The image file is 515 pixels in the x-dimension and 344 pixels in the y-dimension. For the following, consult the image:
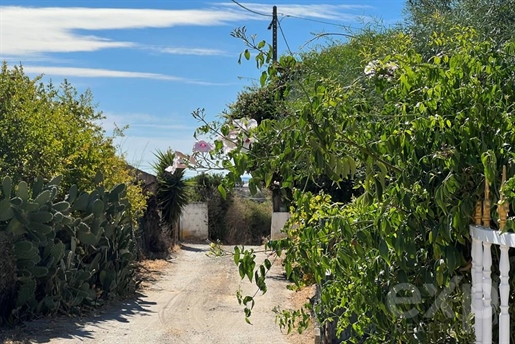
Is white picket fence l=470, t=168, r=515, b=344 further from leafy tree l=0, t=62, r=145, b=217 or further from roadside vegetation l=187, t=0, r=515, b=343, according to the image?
leafy tree l=0, t=62, r=145, b=217

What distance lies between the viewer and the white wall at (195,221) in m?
24.0

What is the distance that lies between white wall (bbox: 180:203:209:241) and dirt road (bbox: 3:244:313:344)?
995 centimetres

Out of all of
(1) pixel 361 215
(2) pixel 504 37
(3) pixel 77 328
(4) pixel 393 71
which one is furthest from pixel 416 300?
(3) pixel 77 328

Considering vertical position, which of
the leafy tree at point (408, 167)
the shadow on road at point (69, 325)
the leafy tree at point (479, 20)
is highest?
the leafy tree at point (479, 20)

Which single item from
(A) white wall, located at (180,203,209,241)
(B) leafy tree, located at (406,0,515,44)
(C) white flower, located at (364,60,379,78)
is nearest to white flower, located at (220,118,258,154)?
(C) white flower, located at (364,60,379,78)

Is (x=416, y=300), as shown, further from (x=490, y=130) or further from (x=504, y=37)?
(x=504, y=37)

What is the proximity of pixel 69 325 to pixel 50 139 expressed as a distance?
10.9 ft

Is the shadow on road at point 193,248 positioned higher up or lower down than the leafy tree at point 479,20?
lower down

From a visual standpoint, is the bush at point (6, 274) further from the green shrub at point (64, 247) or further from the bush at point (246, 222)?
the bush at point (246, 222)

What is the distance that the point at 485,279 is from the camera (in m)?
→ 2.81

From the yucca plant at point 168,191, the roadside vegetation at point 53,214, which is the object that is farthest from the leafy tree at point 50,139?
the yucca plant at point 168,191

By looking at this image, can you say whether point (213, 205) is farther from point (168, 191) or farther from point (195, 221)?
point (168, 191)

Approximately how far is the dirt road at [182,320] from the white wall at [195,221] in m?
9.95

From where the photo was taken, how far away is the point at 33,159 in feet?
36.7
